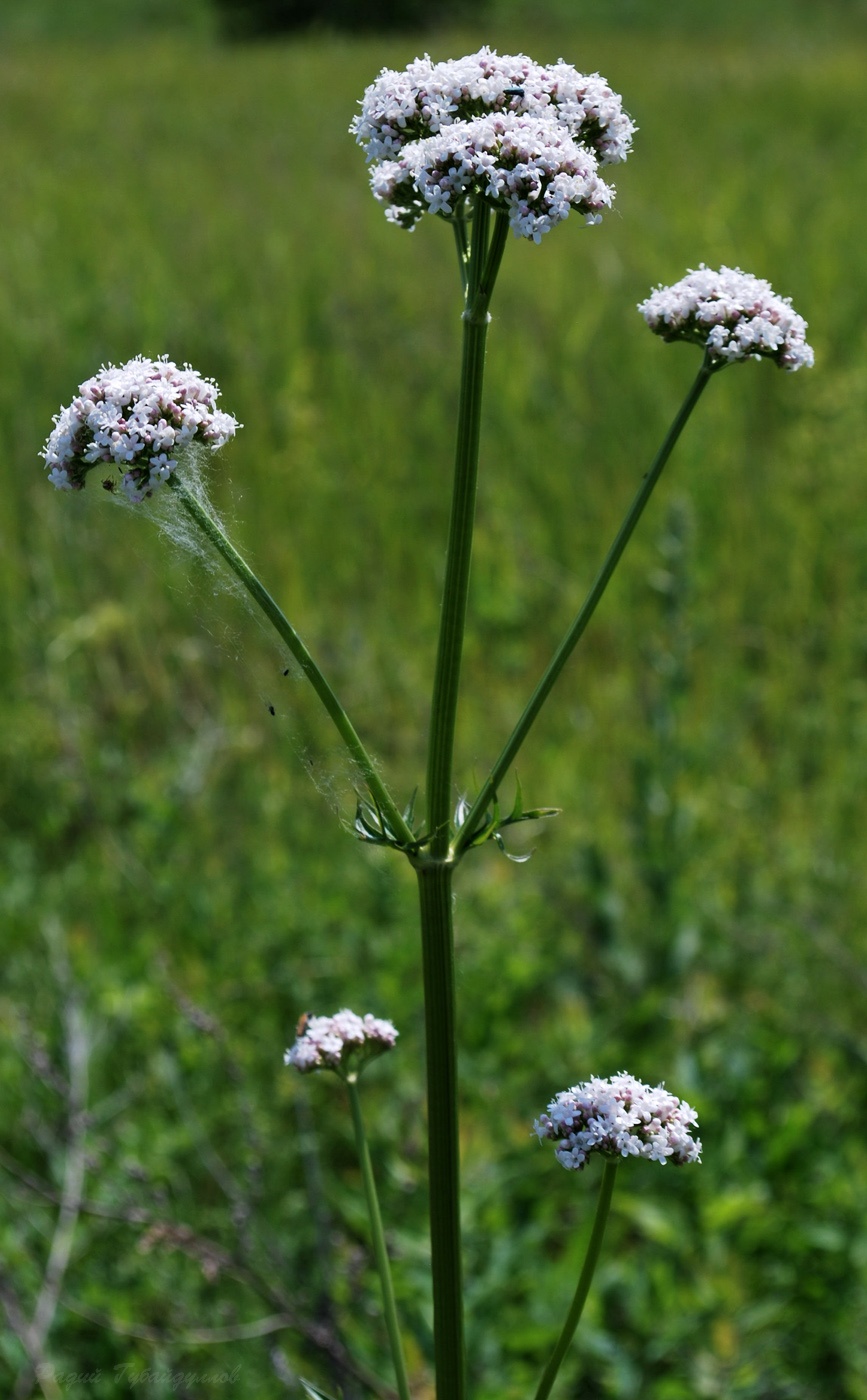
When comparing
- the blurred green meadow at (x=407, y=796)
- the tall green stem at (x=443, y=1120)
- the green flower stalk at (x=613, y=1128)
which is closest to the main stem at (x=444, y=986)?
the tall green stem at (x=443, y=1120)

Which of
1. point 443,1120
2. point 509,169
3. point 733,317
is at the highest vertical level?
point 733,317

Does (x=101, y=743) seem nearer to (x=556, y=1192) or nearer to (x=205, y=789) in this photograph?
(x=205, y=789)

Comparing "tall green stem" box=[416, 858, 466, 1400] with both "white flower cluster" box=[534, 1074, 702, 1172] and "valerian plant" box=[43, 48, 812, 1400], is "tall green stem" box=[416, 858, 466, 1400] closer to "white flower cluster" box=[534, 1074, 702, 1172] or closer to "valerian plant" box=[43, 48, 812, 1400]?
"valerian plant" box=[43, 48, 812, 1400]

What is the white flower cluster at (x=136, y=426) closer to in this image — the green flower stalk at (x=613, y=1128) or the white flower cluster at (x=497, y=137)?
the white flower cluster at (x=497, y=137)

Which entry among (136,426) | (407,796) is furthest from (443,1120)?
(407,796)

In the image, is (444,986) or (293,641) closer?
(293,641)

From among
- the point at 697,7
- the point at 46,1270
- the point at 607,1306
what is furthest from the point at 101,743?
the point at 697,7

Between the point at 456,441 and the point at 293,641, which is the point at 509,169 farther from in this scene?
the point at 293,641
